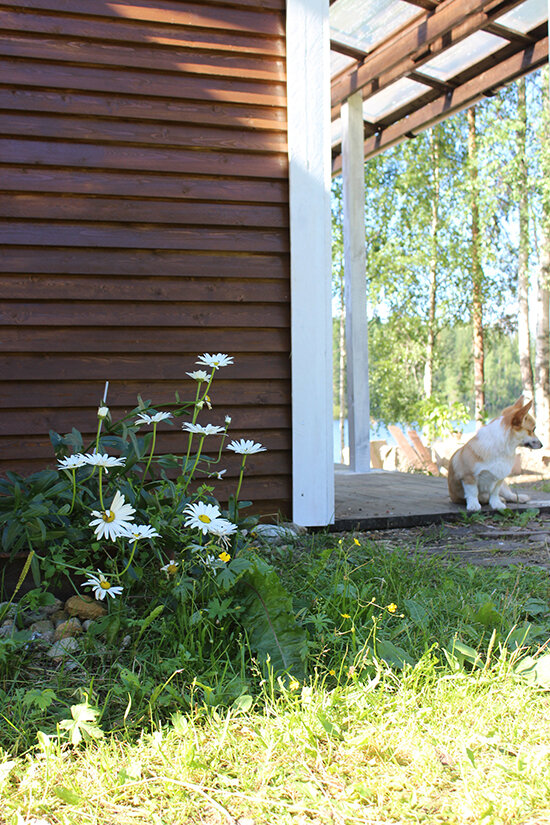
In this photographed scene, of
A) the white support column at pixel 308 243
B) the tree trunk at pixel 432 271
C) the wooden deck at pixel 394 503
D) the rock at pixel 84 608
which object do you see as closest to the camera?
the rock at pixel 84 608

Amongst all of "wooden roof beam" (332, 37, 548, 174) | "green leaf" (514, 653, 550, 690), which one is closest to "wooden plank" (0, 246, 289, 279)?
"green leaf" (514, 653, 550, 690)

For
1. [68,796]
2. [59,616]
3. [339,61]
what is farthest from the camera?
[339,61]

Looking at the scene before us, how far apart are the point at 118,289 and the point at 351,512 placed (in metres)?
1.71

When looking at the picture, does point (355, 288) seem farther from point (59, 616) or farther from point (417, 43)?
point (59, 616)

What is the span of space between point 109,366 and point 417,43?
387 cm

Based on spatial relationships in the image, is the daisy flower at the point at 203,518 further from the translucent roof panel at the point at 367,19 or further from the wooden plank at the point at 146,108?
the translucent roof panel at the point at 367,19

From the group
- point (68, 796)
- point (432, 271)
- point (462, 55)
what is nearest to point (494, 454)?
point (68, 796)

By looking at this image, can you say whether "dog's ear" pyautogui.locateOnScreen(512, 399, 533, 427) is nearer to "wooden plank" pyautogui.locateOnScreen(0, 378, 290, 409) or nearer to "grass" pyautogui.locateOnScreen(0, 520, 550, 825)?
"wooden plank" pyautogui.locateOnScreen(0, 378, 290, 409)

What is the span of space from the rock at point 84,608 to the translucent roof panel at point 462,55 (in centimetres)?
497

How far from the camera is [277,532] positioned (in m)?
3.07

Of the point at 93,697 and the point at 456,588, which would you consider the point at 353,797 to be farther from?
the point at 456,588

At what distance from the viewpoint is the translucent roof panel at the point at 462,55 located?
5.43 metres

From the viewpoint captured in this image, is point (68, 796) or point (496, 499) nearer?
point (68, 796)

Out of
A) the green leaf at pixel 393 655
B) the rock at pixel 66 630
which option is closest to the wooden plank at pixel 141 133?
the rock at pixel 66 630
